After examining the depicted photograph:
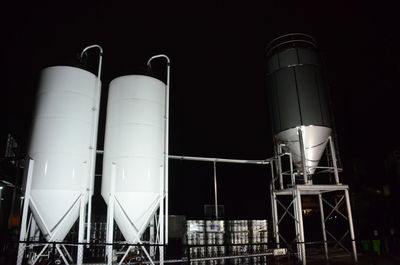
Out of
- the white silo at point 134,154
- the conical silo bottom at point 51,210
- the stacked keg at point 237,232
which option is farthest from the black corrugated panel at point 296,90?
the conical silo bottom at point 51,210

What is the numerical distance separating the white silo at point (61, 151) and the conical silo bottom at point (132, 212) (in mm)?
887

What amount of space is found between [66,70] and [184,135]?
15.0 metres

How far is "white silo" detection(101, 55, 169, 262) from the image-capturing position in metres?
7.87

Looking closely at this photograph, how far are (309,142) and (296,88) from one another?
6.07ft

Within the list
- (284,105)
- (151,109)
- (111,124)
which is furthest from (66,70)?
(284,105)

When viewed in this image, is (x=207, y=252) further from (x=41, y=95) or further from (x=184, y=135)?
(x=184, y=135)

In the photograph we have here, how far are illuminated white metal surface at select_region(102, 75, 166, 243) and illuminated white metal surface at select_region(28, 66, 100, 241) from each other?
652 mm

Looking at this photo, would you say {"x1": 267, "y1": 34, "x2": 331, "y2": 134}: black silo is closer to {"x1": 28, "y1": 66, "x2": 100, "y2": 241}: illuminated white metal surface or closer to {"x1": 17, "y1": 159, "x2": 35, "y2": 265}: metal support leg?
{"x1": 28, "y1": 66, "x2": 100, "y2": 241}: illuminated white metal surface

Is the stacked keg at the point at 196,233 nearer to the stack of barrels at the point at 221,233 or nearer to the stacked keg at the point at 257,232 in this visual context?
the stack of barrels at the point at 221,233

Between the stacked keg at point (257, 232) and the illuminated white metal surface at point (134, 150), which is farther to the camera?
the stacked keg at point (257, 232)

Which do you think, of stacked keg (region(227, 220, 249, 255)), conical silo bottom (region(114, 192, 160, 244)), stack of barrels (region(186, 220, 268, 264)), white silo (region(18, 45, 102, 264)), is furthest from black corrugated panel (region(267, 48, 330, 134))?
white silo (region(18, 45, 102, 264))

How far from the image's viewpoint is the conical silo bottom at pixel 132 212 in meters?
7.84

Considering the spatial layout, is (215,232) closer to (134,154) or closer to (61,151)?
(134,154)

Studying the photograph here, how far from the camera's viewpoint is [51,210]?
24.2 feet
